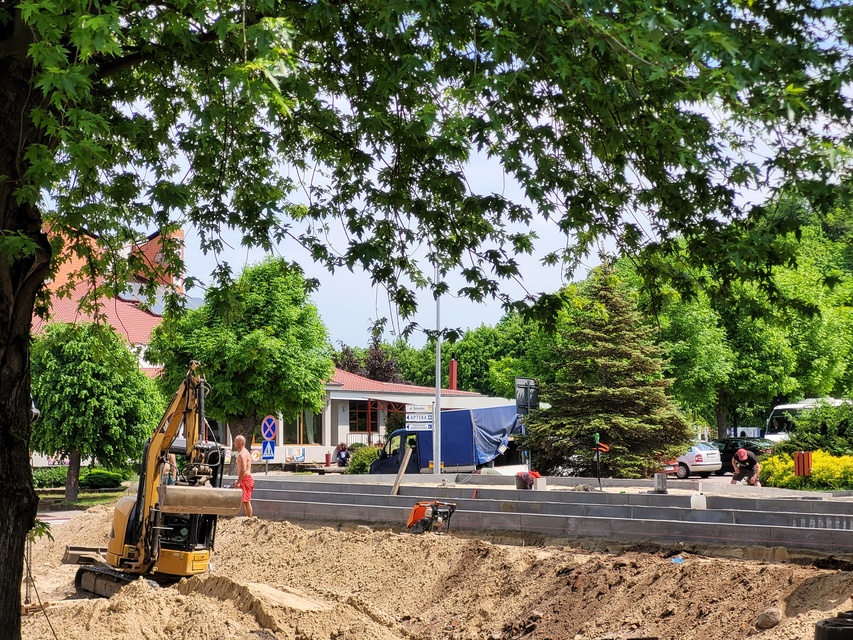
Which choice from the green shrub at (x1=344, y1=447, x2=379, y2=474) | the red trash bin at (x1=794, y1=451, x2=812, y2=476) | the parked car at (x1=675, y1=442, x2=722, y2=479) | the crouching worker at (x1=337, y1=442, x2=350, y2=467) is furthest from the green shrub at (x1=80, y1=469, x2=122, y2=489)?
the red trash bin at (x1=794, y1=451, x2=812, y2=476)

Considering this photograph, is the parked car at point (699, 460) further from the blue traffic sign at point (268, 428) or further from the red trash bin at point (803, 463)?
the blue traffic sign at point (268, 428)

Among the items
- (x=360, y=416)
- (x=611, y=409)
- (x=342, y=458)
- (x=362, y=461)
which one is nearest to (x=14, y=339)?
(x=611, y=409)

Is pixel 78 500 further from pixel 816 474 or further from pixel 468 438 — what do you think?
pixel 816 474

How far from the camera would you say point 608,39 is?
5359mm

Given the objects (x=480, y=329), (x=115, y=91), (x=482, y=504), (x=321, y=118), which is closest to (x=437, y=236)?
(x=321, y=118)

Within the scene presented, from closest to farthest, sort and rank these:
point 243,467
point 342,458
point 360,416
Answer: point 243,467, point 342,458, point 360,416

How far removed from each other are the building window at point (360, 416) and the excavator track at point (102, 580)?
3980 centimetres

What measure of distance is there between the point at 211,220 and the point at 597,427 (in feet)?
83.5

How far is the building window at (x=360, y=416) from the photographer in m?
55.2

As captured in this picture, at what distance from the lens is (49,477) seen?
119 feet

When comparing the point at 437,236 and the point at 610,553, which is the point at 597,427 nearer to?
the point at 610,553

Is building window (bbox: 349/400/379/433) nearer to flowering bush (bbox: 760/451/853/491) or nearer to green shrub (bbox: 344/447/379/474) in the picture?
green shrub (bbox: 344/447/379/474)

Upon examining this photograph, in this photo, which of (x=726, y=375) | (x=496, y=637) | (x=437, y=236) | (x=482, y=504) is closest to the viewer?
(x=437, y=236)

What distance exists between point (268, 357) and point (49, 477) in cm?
1042
